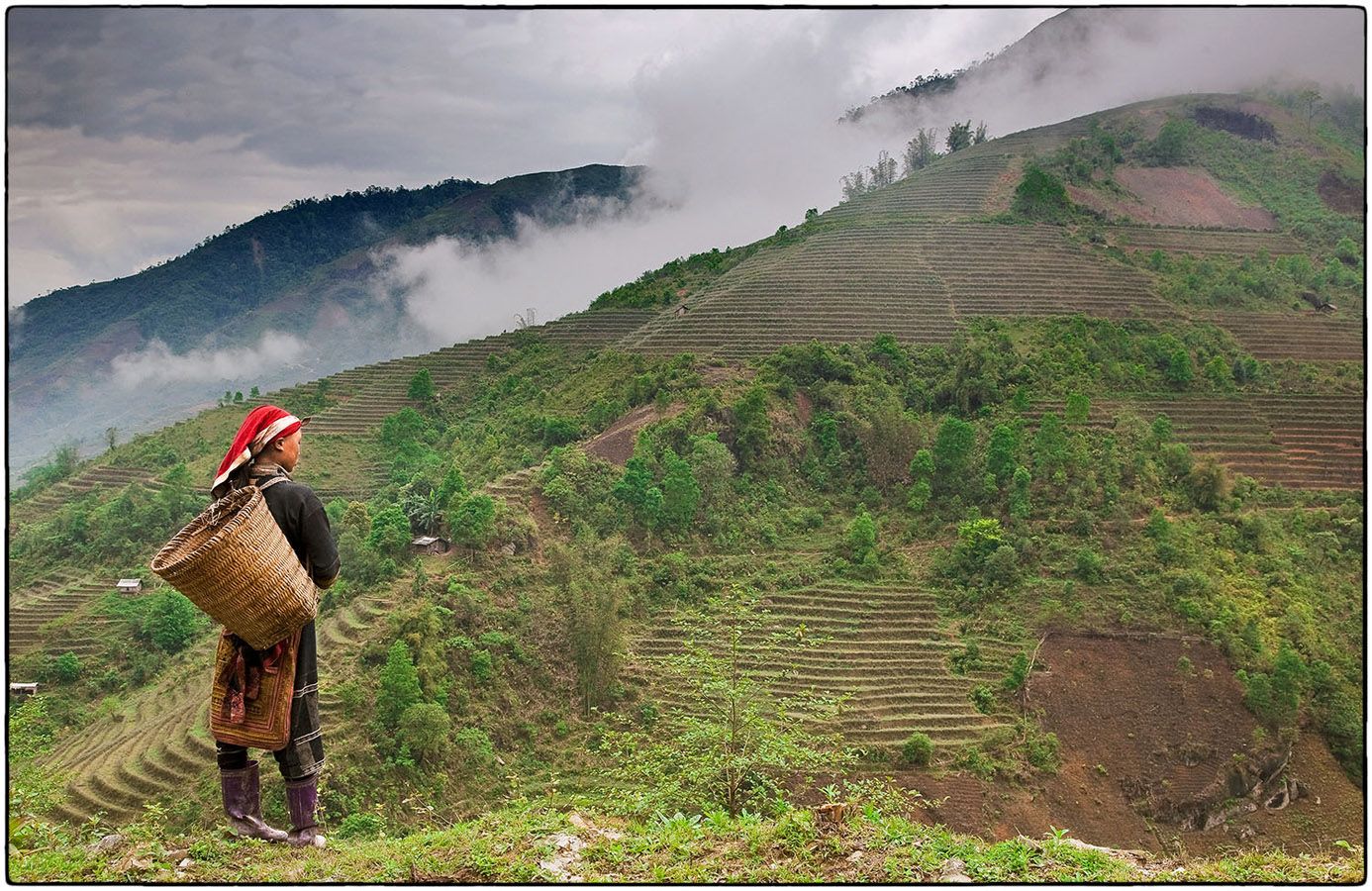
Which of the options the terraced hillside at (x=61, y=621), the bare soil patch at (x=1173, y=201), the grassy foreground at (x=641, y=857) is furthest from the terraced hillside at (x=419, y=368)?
the grassy foreground at (x=641, y=857)

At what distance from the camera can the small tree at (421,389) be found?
86.6ft

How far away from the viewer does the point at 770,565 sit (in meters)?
17.3

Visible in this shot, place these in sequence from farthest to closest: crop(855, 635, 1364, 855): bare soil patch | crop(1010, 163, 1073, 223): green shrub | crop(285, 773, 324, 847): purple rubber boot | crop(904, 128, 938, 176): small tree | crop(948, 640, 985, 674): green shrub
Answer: crop(904, 128, 938, 176): small tree, crop(1010, 163, 1073, 223): green shrub, crop(948, 640, 985, 674): green shrub, crop(855, 635, 1364, 855): bare soil patch, crop(285, 773, 324, 847): purple rubber boot

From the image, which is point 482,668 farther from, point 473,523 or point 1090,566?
point 1090,566

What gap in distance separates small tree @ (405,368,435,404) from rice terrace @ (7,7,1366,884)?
121 millimetres

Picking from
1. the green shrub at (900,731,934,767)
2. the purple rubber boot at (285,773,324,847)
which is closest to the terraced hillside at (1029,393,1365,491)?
the green shrub at (900,731,934,767)

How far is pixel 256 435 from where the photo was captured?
311 centimetres

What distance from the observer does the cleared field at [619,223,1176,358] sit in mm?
25859

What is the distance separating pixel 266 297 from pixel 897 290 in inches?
1596

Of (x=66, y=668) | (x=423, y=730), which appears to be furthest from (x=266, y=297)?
(x=423, y=730)

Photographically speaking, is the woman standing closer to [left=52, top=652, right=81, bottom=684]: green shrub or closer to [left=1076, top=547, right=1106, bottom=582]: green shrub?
[left=52, top=652, right=81, bottom=684]: green shrub

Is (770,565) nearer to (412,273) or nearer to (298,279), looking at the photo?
(412,273)

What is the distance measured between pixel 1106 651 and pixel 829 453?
6978 mm

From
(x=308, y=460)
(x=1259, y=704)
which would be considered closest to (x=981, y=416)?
(x=1259, y=704)
